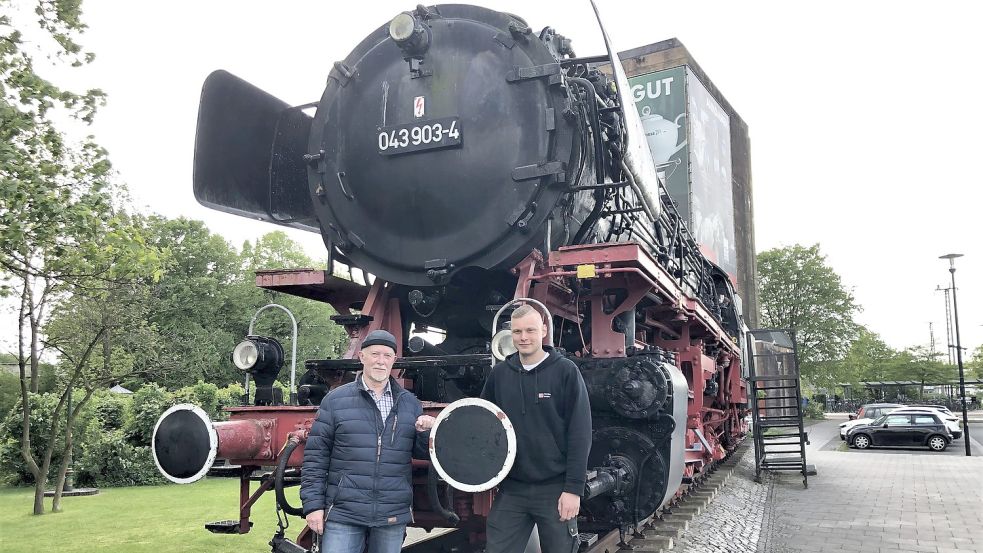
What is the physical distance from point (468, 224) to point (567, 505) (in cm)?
201

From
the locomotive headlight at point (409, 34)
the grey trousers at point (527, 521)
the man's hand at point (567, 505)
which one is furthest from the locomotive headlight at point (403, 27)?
the man's hand at point (567, 505)

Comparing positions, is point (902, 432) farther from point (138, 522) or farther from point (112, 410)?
point (112, 410)

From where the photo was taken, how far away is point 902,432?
63.0ft

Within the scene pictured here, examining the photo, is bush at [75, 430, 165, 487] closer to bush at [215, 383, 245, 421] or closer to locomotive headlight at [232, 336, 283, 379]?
bush at [215, 383, 245, 421]

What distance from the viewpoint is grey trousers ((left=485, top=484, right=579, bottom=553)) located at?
2877 millimetres

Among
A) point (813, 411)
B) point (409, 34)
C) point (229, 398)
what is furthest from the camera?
point (813, 411)

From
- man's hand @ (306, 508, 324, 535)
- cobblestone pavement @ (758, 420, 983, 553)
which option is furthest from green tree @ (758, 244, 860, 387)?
man's hand @ (306, 508, 324, 535)

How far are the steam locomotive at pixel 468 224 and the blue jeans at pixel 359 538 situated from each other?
60 centimetres

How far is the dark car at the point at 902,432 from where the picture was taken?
1888 centimetres

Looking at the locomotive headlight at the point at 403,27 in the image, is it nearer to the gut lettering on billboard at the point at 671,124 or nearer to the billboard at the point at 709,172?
the billboard at the point at 709,172

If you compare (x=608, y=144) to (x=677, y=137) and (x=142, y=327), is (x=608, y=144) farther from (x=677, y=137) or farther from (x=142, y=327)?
(x=677, y=137)

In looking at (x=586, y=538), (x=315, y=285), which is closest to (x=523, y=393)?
(x=586, y=538)

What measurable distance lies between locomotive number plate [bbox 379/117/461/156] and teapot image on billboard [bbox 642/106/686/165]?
59.4ft

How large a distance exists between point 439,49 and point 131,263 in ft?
12.7
